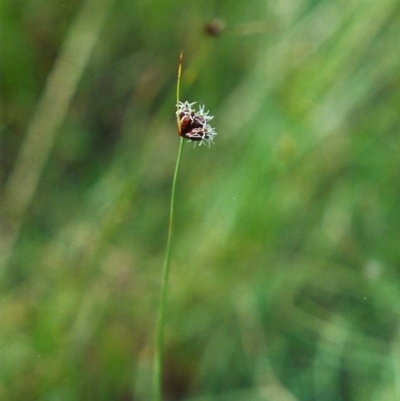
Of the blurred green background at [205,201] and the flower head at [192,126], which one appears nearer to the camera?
the flower head at [192,126]

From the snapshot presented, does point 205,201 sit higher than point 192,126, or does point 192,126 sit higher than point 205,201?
point 205,201

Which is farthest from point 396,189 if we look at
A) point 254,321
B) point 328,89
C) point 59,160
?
point 59,160

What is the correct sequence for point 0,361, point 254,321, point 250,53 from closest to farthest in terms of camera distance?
point 0,361 → point 254,321 → point 250,53

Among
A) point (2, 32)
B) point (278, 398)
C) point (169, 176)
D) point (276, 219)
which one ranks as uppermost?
point (2, 32)

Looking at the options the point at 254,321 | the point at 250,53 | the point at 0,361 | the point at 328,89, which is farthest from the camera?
the point at 250,53

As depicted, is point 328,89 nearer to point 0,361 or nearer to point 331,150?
point 331,150

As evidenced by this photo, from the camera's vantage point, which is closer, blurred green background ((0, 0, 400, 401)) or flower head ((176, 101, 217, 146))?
flower head ((176, 101, 217, 146))

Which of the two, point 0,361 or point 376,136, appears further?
point 376,136

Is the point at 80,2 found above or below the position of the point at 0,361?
above
